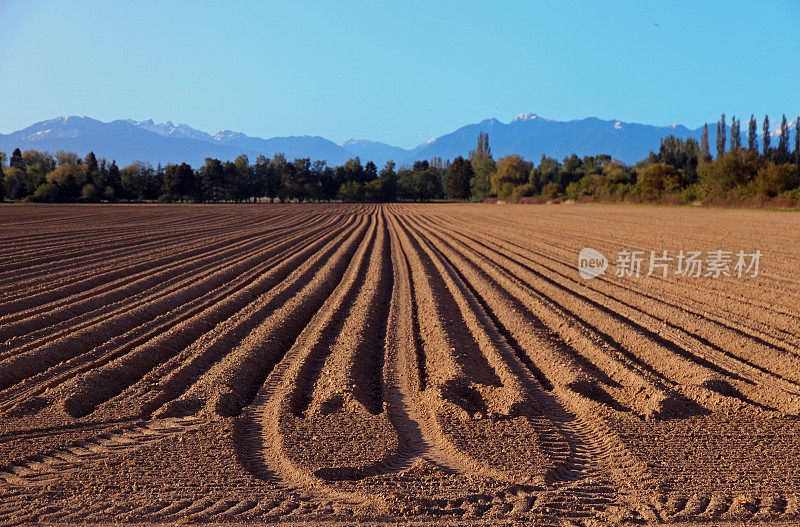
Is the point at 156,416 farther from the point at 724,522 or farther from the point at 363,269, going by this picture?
the point at 363,269

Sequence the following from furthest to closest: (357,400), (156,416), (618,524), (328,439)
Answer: (357,400), (156,416), (328,439), (618,524)

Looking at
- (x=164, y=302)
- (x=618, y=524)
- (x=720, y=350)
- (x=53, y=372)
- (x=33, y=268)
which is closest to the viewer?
(x=618, y=524)

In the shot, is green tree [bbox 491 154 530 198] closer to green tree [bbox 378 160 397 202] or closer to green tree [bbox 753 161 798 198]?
green tree [bbox 378 160 397 202]

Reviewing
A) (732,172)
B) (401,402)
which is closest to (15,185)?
(732,172)

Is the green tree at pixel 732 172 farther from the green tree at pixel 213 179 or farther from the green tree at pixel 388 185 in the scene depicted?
the green tree at pixel 213 179

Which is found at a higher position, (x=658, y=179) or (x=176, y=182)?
(x=176, y=182)

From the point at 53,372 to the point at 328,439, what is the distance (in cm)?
334

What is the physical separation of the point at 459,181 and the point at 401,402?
10829 cm

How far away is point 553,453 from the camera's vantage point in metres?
4.06

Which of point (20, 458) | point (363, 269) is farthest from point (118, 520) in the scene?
point (363, 269)

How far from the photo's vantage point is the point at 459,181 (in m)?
111

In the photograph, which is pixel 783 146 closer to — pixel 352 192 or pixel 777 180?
pixel 777 180

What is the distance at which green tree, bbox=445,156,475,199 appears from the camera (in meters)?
111

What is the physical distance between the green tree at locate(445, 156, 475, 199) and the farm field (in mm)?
101976
